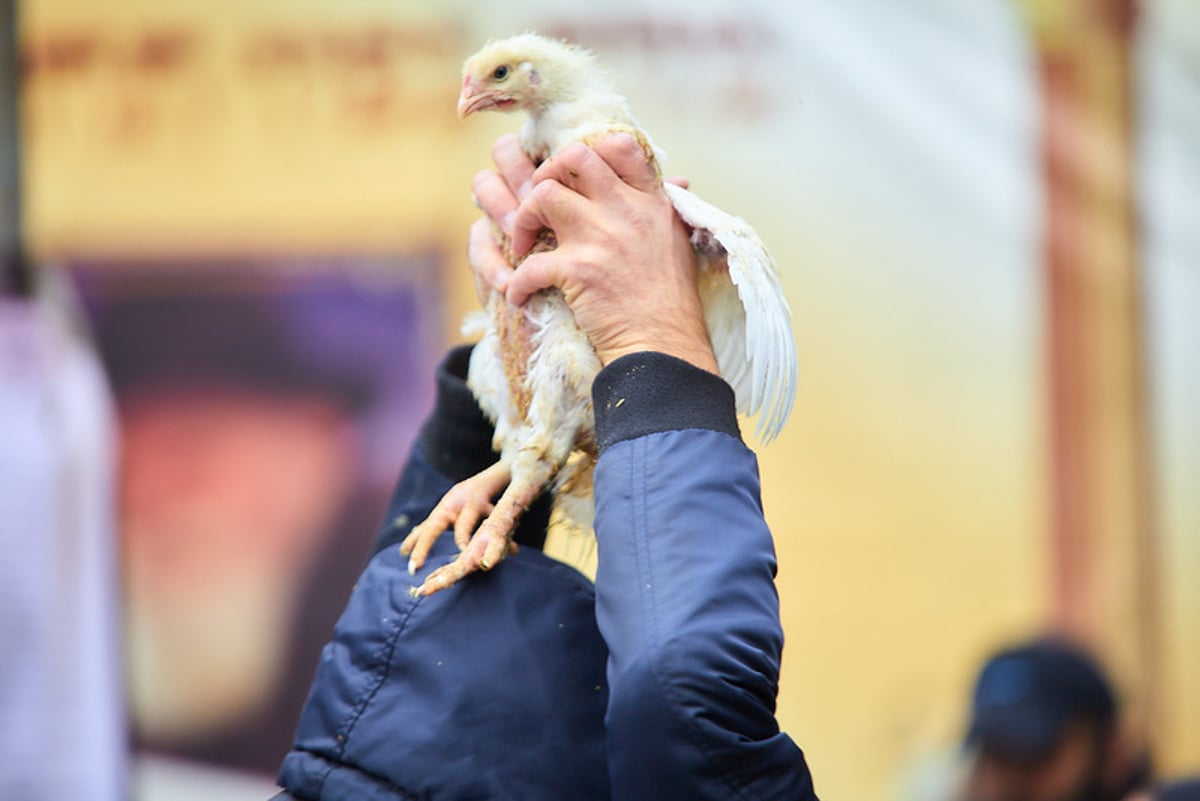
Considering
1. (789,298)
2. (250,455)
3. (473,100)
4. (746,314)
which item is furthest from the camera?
(250,455)

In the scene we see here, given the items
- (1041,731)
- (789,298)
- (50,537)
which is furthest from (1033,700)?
(50,537)

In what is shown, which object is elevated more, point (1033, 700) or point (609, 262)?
point (609, 262)

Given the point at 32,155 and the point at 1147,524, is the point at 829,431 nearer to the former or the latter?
the point at 1147,524

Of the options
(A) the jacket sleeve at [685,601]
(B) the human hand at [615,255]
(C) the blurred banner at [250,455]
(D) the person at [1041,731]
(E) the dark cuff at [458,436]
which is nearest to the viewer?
(A) the jacket sleeve at [685,601]

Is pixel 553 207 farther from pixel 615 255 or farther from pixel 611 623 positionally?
pixel 611 623

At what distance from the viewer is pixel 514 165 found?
1.24 metres

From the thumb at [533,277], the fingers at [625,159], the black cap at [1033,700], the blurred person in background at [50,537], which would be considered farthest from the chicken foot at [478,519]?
the blurred person in background at [50,537]

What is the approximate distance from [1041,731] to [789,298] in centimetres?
102

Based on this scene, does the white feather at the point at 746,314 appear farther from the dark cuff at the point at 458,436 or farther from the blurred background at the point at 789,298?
the blurred background at the point at 789,298

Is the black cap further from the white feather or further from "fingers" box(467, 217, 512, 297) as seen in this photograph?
"fingers" box(467, 217, 512, 297)

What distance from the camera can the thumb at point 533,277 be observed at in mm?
1035

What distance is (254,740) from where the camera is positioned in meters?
2.95

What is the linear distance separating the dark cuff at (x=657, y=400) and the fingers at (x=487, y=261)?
8.4 inches

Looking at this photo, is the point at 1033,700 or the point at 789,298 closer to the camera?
the point at 1033,700
